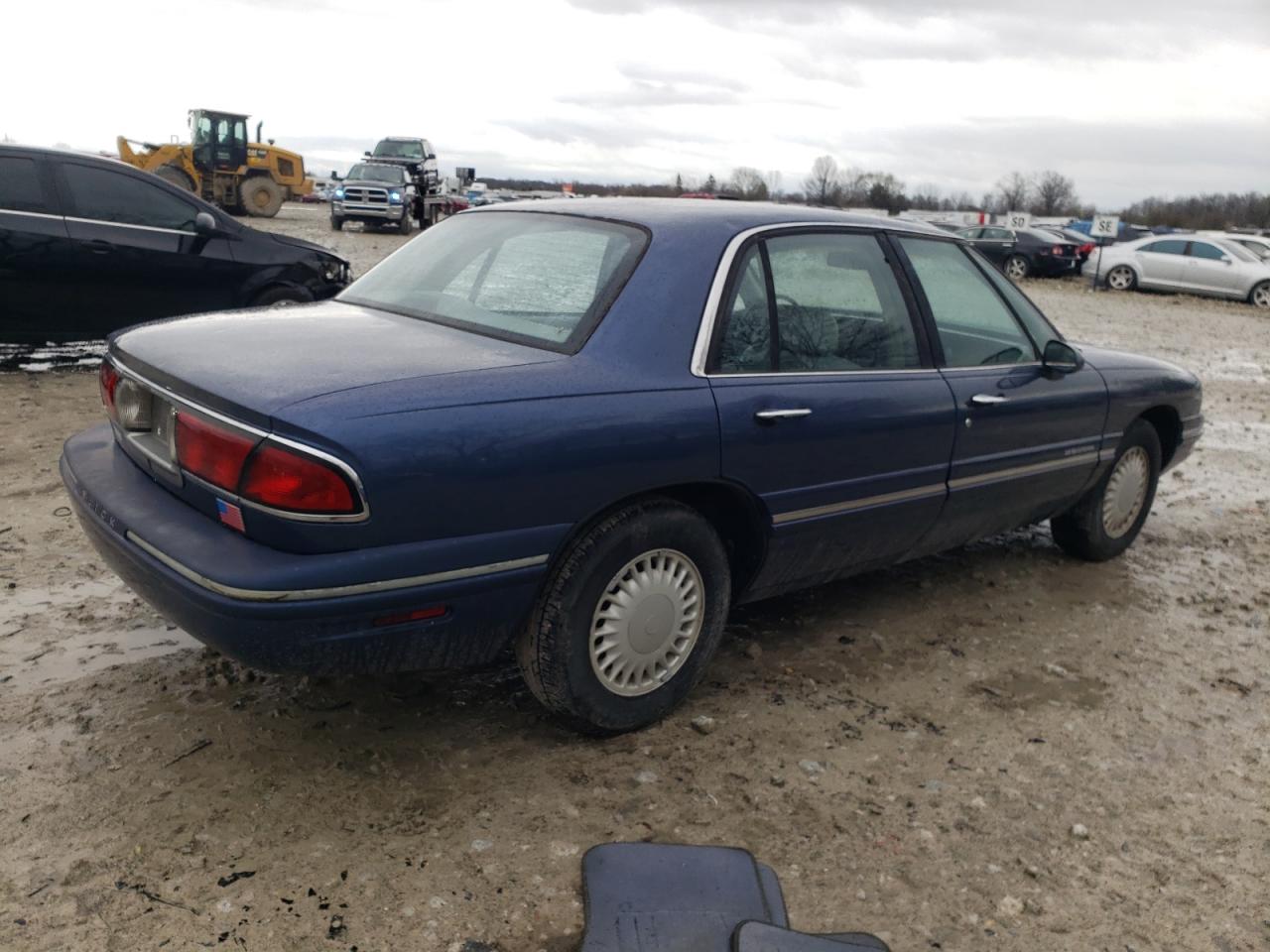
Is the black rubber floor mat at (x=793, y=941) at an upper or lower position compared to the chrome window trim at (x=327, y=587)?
lower

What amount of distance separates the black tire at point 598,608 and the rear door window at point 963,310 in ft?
4.67

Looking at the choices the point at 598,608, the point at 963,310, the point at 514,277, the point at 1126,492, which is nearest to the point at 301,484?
the point at 598,608

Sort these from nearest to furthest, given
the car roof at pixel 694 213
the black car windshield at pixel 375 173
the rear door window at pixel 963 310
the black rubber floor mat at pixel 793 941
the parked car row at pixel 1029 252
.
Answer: the black rubber floor mat at pixel 793 941 → the car roof at pixel 694 213 → the rear door window at pixel 963 310 → the parked car row at pixel 1029 252 → the black car windshield at pixel 375 173

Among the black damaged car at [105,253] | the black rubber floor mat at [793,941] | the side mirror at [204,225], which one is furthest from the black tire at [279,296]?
the black rubber floor mat at [793,941]

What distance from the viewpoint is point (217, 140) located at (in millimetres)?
31516

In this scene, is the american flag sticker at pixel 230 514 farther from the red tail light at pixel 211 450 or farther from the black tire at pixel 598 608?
the black tire at pixel 598 608

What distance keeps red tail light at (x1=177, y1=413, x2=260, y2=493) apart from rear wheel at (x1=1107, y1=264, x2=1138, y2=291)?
25.8m

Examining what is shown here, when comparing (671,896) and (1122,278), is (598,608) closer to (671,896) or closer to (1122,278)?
(671,896)

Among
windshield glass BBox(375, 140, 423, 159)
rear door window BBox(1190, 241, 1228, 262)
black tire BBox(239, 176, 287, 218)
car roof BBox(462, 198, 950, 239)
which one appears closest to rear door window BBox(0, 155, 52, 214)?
car roof BBox(462, 198, 950, 239)

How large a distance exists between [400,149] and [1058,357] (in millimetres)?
33036

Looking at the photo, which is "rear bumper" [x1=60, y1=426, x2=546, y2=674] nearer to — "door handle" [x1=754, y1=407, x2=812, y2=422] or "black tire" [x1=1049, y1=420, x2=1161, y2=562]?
"door handle" [x1=754, y1=407, x2=812, y2=422]

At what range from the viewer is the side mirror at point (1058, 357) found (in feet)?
14.6

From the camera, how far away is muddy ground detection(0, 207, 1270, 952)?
252 centimetres

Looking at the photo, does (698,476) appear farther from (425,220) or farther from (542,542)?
(425,220)
